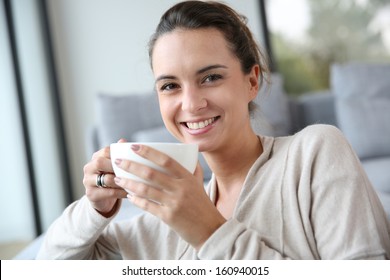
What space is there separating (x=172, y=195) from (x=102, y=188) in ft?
0.61

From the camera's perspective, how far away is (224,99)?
0.72 metres

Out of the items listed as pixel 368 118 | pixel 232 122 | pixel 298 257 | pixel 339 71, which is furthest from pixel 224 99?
pixel 339 71

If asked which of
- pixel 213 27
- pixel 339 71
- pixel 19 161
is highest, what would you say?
pixel 213 27

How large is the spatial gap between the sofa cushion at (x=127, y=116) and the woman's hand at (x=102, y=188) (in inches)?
38.3

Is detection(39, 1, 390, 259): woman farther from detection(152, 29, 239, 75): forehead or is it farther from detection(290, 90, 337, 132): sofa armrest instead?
detection(290, 90, 337, 132): sofa armrest

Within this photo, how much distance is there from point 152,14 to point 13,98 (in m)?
1.40

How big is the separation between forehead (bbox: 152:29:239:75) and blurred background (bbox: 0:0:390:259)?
0.86m

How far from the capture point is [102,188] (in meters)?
0.71

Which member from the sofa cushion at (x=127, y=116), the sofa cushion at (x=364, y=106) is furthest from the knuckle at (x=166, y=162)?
the sofa cushion at (x=364, y=106)

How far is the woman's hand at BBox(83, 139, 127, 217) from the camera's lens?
68cm

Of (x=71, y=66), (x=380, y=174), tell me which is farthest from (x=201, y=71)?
(x=71, y=66)
